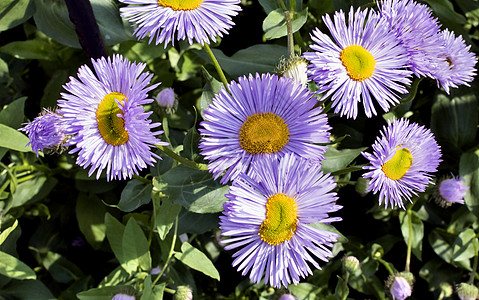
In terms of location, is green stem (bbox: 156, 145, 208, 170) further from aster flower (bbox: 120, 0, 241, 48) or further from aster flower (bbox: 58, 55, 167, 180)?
aster flower (bbox: 120, 0, 241, 48)

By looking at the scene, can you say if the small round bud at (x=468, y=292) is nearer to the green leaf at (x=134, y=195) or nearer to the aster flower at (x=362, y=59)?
the aster flower at (x=362, y=59)

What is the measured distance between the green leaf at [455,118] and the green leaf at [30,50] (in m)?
1.21

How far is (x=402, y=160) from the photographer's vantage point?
1060 millimetres

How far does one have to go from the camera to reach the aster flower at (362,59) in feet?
3.16

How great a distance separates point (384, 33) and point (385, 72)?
0.26 ft

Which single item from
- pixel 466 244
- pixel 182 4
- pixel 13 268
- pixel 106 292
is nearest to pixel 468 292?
pixel 466 244

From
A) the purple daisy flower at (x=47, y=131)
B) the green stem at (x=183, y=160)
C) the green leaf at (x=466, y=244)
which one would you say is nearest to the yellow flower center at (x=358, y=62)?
the green stem at (x=183, y=160)

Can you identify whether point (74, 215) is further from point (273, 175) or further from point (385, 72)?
point (385, 72)

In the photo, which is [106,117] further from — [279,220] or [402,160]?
[402,160]

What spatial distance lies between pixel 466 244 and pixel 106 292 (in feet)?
3.34

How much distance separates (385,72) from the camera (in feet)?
3.29

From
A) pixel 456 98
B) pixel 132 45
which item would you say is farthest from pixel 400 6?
pixel 132 45

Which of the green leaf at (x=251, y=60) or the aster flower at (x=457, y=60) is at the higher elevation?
the aster flower at (x=457, y=60)

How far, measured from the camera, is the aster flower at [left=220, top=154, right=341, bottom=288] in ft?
2.95
